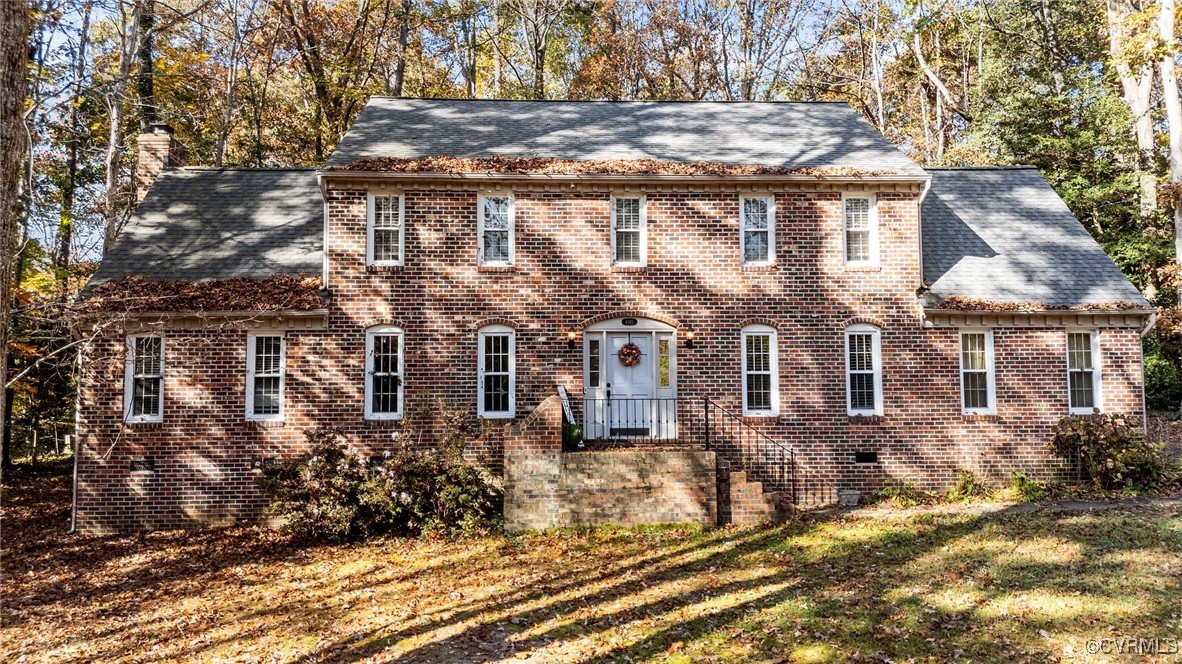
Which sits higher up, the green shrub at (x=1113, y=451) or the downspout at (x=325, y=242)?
the downspout at (x=325, y=242)

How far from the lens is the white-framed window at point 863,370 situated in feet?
43.8

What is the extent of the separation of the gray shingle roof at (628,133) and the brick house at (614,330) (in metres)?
0.24

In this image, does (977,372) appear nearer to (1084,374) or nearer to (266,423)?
(1084,374)

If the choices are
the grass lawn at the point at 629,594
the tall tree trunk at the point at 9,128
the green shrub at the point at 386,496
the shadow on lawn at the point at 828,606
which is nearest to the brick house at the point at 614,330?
the green shrub at the point at 386,496

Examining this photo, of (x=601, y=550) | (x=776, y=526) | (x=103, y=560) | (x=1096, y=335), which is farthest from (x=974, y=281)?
(x=103, y=560)

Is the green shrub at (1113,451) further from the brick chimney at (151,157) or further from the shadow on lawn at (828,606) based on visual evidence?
the brick chimney at (151,157)

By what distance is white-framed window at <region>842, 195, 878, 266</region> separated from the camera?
44.7 feet

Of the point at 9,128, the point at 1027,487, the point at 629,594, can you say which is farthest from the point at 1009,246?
the point at 9,128

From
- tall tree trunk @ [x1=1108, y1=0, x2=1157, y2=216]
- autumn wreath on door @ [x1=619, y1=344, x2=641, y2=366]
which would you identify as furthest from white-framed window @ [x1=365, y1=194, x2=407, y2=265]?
tall tree trunk @ [x1=1108, y1=0, x2=1157, y2=216]

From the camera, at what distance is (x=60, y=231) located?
64.9 feet

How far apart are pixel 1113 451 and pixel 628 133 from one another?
36.8 feet

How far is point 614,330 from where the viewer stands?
13.4m

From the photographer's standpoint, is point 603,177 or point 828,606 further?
point 603,177

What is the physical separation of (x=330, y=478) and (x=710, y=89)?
81.4 feet
